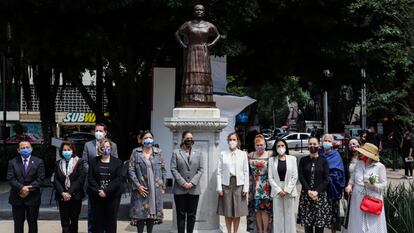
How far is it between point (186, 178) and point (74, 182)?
1839 mm

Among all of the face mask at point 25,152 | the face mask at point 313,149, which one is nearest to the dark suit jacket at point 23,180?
the face mask at point 25,152

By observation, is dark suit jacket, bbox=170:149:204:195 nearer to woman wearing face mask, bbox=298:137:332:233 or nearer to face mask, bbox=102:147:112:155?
face mask, bbox=102:147:112:155

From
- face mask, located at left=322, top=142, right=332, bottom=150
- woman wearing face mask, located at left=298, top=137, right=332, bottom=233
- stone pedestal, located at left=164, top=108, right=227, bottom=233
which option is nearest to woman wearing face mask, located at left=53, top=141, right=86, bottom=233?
stone pedestal, located at left=164, top=108, right=227, bottom=233

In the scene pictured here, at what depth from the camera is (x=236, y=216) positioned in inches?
376

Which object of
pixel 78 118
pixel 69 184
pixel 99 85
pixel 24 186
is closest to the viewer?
pixel 24 186

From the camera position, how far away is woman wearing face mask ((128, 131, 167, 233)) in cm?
920

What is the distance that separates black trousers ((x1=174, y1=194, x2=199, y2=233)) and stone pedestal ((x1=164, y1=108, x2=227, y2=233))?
0.49 m

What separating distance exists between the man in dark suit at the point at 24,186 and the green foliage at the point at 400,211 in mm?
5659

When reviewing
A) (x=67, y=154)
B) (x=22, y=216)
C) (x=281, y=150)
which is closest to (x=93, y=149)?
(x=67, y=154)

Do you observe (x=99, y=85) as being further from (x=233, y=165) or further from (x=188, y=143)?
(x=233, y=165)

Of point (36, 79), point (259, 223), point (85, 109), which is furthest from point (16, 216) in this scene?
point (85, 109)

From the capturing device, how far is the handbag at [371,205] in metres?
8.11

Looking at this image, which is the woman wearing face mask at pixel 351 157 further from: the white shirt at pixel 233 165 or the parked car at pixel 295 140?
the parked car at pixel 295 140

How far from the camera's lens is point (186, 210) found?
9500 mm
